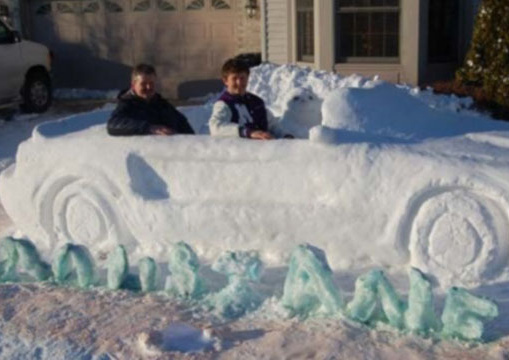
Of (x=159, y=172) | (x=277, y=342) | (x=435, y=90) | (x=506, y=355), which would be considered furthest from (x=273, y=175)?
(x=435, y=90)

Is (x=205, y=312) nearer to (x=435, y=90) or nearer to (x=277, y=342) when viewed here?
(x=277, y=342)

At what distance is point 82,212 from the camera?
4.74 m

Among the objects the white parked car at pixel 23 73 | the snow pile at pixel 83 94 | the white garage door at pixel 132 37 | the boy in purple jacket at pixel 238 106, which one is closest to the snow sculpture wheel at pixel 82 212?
the boy in purple jacket at pixel 238 106

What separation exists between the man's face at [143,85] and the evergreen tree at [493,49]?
18.8ft

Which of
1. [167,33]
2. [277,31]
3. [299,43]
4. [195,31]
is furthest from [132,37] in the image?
[299,43]

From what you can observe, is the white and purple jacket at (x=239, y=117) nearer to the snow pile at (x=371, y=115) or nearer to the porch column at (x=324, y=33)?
the snow pile at (x=371, y=115)

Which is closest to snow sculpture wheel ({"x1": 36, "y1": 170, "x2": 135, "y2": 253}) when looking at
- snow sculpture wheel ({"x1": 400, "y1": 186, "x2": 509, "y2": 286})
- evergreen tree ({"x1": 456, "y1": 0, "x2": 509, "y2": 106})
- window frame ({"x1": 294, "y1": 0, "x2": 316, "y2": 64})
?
snow sculpture wheel ({"x1": 400, "y1": 186, "x2": 509, "y2": 286})

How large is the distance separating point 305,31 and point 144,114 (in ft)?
24.6

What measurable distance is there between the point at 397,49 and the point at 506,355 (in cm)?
817

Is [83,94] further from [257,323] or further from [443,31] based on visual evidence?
[257,323]

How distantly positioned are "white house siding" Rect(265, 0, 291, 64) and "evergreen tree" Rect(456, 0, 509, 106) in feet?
11.4

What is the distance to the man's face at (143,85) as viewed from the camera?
4.94 m

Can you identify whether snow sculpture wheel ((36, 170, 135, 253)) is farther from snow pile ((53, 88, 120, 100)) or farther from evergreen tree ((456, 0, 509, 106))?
snow pile ((53, 88, 120, 100))

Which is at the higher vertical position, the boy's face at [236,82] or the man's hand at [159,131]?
the boy's face at [236,82]
